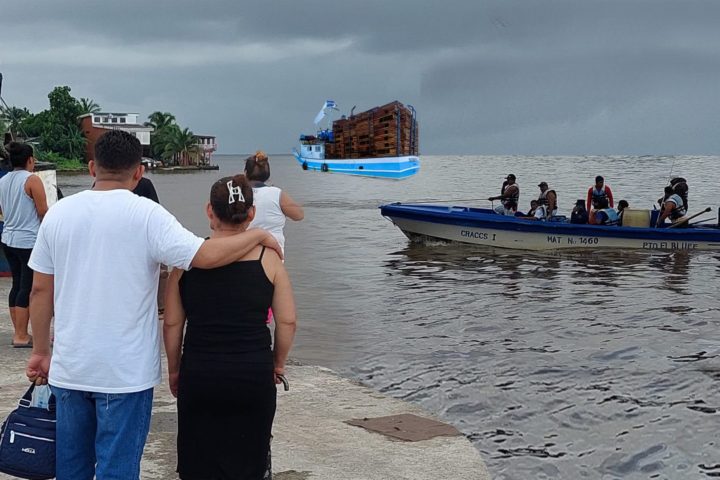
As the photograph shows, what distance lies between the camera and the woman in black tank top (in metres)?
3.21

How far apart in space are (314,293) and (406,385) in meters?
7.85

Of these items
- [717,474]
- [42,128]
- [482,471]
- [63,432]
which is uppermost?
[42,128]

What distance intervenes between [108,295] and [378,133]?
283 feet

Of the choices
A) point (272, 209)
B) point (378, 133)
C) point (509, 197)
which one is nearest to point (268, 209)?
point (272, 209)

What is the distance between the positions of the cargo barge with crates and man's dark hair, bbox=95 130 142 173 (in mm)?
79811

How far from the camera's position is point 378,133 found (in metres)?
88.6

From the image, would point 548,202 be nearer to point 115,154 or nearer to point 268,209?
point 268,209

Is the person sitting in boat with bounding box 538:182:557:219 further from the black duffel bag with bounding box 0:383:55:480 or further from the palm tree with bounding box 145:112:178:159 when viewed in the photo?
the palm tree with bounding box 145:112:178:159

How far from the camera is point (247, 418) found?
3.28 meters

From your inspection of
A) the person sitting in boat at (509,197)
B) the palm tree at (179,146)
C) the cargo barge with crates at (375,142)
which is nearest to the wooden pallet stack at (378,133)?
the cargo barge with crates at (375,142)

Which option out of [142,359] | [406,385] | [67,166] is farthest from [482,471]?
[67,166]

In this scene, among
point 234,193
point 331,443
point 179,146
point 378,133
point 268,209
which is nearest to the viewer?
point 234,193

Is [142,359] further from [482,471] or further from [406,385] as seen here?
[406,385]

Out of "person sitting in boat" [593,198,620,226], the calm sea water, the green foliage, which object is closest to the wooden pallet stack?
the green foliage
